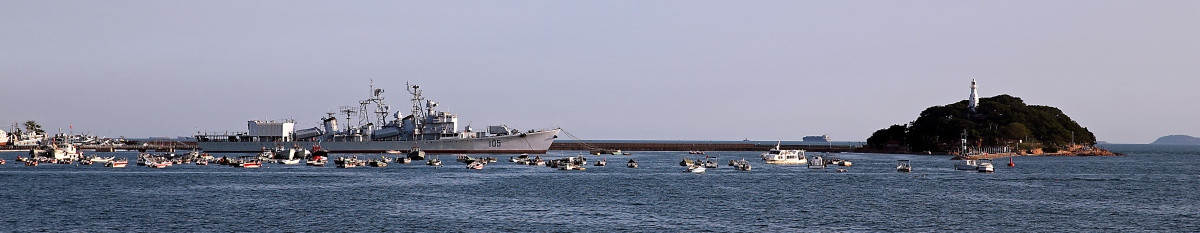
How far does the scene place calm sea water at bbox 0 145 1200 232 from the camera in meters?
57.4

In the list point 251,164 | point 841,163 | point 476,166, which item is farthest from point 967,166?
point 251,164

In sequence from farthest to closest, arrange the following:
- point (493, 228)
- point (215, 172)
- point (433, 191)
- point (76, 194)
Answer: point (215, 172)
point (433, 191)
point (76, 194)
point (493, 228)

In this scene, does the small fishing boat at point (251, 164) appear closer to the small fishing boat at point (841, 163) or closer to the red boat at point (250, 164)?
the red boat at point (250, 164)

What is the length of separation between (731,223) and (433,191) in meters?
31.7

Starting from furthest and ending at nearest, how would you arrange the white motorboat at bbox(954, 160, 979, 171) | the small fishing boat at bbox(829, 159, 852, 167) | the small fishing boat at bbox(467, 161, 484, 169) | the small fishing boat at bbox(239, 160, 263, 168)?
the small fishing boat at bbox(829, 159, 852, 167) < the small fishing boat at bbox(239, 160, 263, 168) < the white motorboat at bbox(954, 160, 979, 171) < the small fishing boat at bbox(467, 161, 484, 169)

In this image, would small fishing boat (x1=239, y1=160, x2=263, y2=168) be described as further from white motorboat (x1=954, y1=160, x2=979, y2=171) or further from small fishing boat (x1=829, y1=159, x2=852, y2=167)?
white motorboat (x1=954, y1=160, x2=979, y2=171)

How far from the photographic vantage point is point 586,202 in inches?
2852

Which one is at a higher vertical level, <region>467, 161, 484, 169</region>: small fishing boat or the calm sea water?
<region>467, 161, 484, 169</region>: small fishing boat

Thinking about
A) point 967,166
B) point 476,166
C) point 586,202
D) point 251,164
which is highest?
Result: point 251,164

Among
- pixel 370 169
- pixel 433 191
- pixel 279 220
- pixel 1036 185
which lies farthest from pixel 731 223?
pixel 370 169

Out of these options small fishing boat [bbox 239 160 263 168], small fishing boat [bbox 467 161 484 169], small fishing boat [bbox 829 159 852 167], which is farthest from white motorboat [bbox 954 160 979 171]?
small fishing boat [bbox 239 160 263 168]

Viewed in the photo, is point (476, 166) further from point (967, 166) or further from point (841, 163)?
point (967, 166)

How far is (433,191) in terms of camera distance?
271 ft

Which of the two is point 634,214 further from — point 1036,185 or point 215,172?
point 215,172
